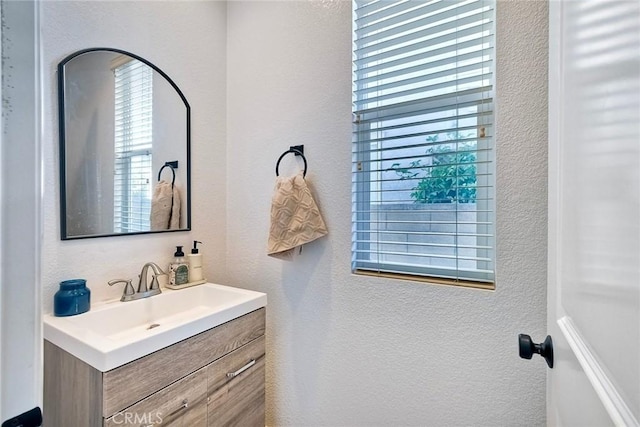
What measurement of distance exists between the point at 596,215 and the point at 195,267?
60.3 inches

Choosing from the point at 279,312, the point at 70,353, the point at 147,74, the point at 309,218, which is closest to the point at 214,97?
the point at 147,74

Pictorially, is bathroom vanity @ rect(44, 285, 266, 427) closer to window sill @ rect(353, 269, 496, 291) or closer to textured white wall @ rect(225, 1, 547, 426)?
textured white wall @ rect(225, 1, 547, 426)

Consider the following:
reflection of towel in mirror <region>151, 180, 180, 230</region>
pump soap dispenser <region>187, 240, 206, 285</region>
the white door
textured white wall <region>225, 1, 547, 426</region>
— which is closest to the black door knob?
the white door

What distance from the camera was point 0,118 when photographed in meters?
0.37

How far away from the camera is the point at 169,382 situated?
3.25 ft

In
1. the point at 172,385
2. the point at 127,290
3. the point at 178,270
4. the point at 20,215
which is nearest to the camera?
the point at 20,215

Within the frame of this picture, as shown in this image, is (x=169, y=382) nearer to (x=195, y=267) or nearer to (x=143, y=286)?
(x=143, y=286)

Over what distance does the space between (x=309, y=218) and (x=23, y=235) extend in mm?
1003

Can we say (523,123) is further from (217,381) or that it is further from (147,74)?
(147,74)

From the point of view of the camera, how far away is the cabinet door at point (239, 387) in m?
1.15

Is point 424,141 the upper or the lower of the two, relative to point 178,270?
upper
